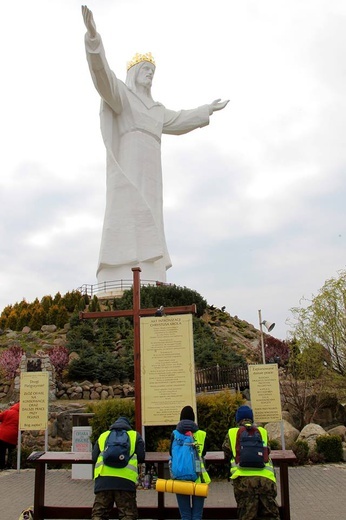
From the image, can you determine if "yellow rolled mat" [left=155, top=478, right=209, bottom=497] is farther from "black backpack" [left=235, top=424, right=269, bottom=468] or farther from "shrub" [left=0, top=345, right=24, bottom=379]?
"shrub" [left=0, top=345, right=24, bottom=379]

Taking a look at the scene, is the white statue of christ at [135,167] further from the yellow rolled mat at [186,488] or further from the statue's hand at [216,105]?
the yellow rolled mat at [186,488]

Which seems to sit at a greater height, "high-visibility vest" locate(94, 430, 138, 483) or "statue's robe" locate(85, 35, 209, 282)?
"statue's robe" locate(85, 35, 209, 282)

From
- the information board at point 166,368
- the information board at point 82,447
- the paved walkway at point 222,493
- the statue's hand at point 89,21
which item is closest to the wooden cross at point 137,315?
the information board at point 166,368

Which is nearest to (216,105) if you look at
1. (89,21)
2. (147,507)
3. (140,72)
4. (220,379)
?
(140,72)

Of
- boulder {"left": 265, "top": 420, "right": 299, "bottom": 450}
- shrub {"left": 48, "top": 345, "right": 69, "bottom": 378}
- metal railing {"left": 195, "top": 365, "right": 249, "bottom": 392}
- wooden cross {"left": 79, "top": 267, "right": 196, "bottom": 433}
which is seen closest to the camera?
wooden cross {"left": 79, "top": 267, "right": 196, "bottom": 433}

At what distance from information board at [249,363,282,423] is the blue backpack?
506 centimetres

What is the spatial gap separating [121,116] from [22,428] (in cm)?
1881

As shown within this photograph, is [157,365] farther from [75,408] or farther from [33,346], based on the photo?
[33,346]

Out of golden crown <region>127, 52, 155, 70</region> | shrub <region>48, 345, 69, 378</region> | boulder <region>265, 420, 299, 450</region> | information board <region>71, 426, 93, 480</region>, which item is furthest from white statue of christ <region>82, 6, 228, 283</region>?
information board <region>71, 426, 93, 480</region>

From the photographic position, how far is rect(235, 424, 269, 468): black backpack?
492cm

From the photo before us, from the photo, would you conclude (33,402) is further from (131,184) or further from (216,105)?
(216,105)

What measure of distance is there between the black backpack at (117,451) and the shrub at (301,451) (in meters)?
6.09

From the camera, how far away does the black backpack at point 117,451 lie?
496cm

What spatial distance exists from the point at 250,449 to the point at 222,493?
121 inches
